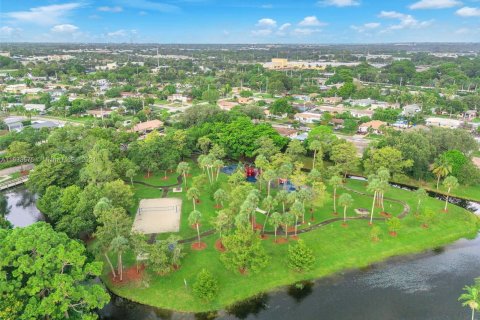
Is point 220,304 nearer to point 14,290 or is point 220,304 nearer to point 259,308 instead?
point 259,308

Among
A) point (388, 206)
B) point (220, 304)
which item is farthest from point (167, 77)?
point (220, 304)

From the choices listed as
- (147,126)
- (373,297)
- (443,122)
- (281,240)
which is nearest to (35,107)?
(147,126)

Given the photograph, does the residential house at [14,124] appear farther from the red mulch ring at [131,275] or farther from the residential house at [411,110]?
the residential house at [411,110]

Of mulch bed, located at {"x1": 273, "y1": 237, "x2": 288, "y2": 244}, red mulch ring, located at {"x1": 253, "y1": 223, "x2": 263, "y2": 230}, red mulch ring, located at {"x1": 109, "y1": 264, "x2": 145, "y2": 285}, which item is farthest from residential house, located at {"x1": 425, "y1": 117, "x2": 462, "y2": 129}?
red mulch ring, located at {"x1": 109, "y1": 264, "x2": 145, "y2": 285}

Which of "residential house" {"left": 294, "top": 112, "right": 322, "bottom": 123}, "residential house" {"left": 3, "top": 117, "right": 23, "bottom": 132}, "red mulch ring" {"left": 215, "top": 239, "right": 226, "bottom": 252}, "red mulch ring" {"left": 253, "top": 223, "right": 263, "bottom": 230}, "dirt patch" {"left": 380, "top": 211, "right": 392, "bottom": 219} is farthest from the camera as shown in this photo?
"residential house" {"left": 294, "top": 112, "right": 322, "bottom": 123}

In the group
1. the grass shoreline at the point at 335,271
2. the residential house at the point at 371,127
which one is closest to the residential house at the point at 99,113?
the residential house at the point at 371,127

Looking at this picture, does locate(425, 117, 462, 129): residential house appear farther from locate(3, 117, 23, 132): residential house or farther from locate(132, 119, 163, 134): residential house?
locate(3, 117, 23, 132): residential house

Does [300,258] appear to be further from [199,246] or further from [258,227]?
[199,246]
